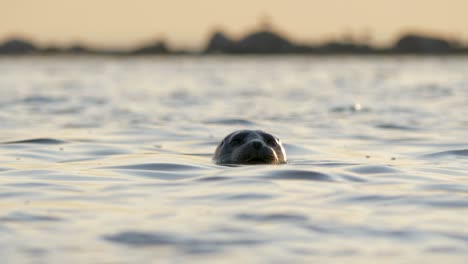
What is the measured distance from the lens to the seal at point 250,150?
12047 millimetres

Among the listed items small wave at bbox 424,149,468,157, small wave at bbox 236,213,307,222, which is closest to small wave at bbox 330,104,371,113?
small wave at bbox 424,149,468,157

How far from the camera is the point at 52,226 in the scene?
25.7 feet

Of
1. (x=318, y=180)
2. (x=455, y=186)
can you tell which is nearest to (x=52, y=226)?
(x=318, y=180)

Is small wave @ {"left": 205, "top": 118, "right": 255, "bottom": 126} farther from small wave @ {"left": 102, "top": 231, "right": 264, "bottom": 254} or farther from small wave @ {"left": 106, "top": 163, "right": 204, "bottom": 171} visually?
small wave @ {"left": 102, "top": 231, "right": 264, "bottom": 254}

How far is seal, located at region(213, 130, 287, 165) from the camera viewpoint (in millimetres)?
12047

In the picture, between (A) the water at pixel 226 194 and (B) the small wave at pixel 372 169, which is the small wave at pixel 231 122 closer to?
(A) the water at pixel 226 194

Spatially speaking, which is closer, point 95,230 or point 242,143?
point 95,230

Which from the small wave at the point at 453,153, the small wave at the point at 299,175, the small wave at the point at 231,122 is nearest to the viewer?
the small wave at the point at 299,175

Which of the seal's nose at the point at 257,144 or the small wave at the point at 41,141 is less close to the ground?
the seal's nose at the point at 257,144

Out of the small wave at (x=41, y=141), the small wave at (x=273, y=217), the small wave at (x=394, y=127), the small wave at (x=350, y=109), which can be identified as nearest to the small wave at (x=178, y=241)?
the small wave at (x=273, y=217)

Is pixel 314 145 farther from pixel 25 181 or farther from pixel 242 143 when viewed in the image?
pixel 25 181

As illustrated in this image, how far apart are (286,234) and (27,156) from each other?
6994 mm

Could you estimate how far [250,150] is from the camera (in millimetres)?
12125

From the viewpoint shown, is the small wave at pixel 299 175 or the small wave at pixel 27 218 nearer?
the small wave at pixel 27 218
